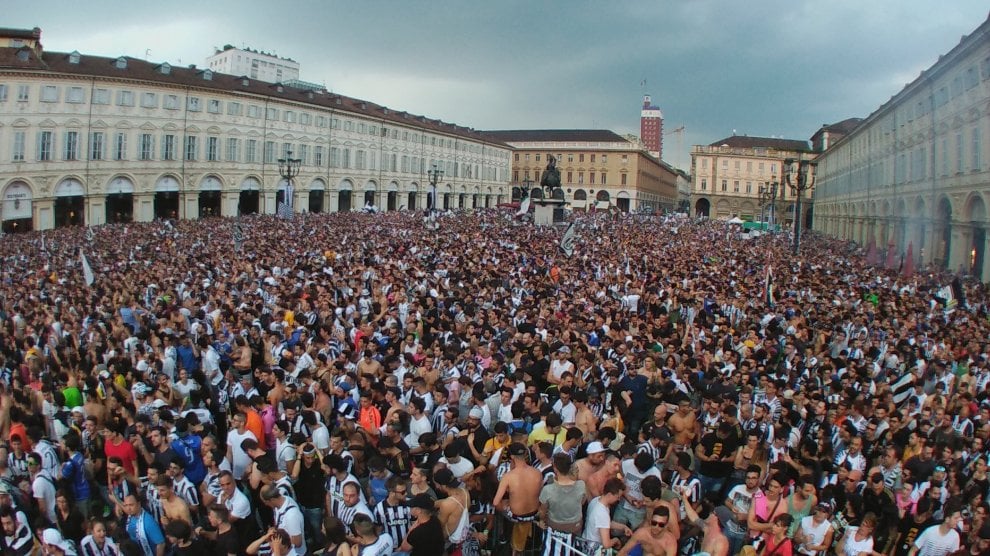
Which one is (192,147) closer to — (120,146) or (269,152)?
(120,146)

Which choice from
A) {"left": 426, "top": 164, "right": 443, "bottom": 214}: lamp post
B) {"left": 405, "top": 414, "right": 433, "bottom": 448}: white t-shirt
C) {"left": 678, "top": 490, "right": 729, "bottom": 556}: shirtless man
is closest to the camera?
{"left": 678, "top": 490, "right": 729, "bottom": 556}: shirtless man

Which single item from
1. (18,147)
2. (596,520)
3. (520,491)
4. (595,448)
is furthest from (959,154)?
(18,147)

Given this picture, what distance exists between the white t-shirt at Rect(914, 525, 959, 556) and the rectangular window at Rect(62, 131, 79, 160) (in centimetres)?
5084

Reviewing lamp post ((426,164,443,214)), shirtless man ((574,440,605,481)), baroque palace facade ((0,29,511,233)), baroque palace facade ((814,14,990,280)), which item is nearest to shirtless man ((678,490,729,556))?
shirtless man ((574,440,605,481))

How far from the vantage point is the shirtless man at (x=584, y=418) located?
7492 millimetres

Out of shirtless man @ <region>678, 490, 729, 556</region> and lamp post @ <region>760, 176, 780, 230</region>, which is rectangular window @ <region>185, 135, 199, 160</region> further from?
shirtless man @ <region>678, 490, 729, 556</region>

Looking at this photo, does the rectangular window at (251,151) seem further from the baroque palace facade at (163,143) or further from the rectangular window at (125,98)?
the rectangular window at (125,98)

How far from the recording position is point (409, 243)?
2675cm

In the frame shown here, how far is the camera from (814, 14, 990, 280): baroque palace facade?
28.5 meters

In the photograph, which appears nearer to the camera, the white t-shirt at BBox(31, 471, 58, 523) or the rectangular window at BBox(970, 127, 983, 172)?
the white t-shirt at BBox(31, 471, 58, 523)

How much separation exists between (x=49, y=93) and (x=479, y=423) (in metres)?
47.8

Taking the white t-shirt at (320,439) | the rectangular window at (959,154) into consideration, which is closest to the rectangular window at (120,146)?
the white t-shirt at (320,439)

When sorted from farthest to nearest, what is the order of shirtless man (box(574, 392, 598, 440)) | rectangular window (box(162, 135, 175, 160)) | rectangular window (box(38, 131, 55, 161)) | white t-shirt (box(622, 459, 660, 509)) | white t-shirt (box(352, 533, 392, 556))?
rectangular window (box(162, 135, 175, 160)), rectangular window (box(38, 131, 55, 161)), shirtless man (box(574, 392, 598, 440)), white t-shirt (box(622, 459, 660, 509)), white t-shirt (box(352, 533, 392, 556))

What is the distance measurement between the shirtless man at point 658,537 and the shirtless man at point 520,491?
40.2 inches
